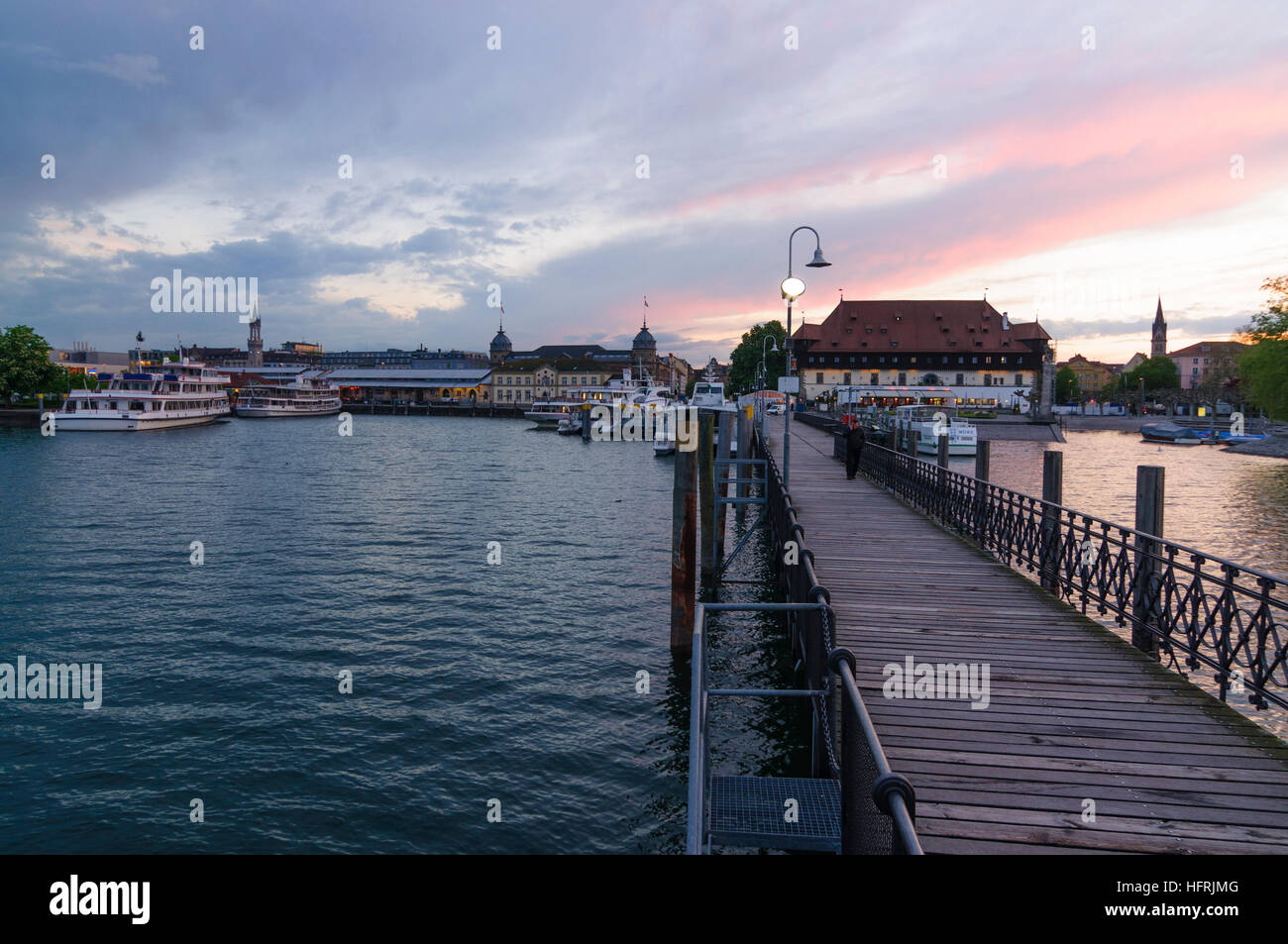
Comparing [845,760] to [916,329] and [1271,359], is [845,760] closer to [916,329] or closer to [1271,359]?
[1271,359]

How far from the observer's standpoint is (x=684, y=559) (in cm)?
1562

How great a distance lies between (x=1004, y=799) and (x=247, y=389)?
13900 centimetres

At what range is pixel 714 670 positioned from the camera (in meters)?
14.5

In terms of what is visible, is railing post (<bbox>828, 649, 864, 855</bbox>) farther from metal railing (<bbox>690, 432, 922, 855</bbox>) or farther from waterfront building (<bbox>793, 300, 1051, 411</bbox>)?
waterfront building (<bbox>793, 300, 1051, 411</bbox>)

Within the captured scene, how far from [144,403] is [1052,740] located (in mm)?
98445

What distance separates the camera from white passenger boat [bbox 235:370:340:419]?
121 m

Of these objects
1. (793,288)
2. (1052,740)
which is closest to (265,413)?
(793,288)

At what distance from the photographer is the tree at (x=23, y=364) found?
92.5 m

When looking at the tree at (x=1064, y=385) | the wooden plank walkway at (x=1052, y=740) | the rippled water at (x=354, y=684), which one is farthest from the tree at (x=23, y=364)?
the tree at (x=1064, y=385)

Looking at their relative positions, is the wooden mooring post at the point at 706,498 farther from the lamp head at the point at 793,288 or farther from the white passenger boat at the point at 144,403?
the white passenger boat at the point at 144,403
